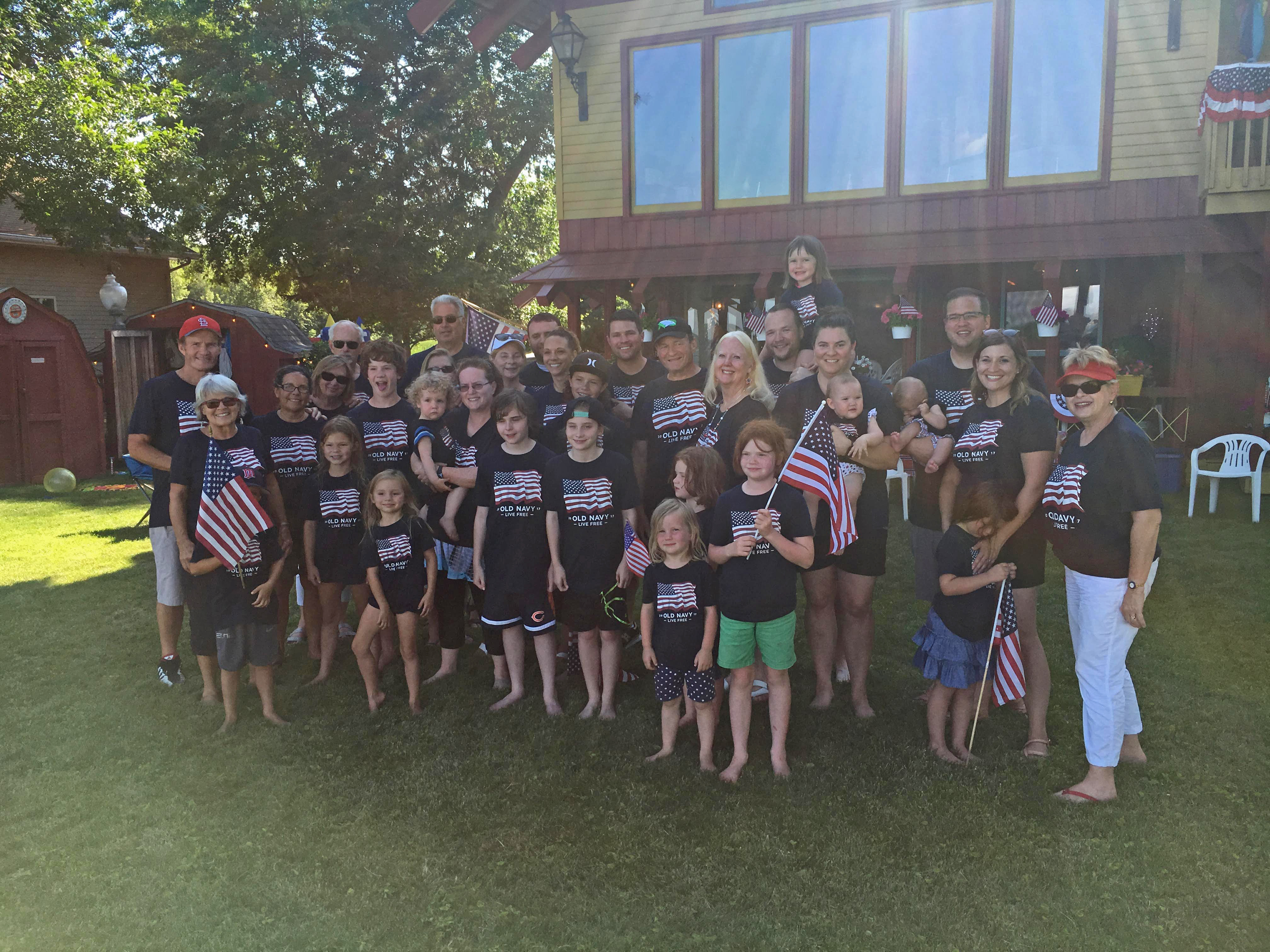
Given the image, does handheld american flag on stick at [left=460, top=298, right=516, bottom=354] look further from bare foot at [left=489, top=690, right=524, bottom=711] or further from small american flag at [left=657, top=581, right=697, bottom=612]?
small american flag at [left=657, top=581, right=697, bottom=612]

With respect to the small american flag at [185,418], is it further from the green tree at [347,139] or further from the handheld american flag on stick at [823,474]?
the green tree at [347,139]

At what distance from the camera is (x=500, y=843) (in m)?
3.35

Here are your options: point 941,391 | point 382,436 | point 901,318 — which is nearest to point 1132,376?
point 901,318

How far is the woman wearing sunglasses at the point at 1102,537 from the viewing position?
336 centimetres

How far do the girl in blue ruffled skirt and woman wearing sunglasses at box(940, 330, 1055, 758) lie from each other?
0.16 feet

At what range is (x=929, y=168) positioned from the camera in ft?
35.9

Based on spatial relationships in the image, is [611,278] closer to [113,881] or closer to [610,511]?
[610,511]

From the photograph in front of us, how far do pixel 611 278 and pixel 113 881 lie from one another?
33.4 ft

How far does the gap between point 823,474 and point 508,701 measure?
86.4 inches

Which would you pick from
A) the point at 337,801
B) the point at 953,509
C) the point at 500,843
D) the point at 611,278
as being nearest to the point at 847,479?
the point at 953,509

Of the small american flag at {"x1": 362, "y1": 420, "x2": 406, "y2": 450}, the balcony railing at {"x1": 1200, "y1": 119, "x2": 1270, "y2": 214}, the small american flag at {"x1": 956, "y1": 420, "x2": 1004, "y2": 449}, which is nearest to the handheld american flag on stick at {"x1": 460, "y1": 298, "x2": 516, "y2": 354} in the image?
the small american flag at {"x1": 362, "y1": 420, "x2": 406, "y2": 450}

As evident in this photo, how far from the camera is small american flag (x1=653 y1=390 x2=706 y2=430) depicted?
448 centimetres

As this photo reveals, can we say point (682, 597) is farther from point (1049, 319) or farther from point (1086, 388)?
point (1049, 319)

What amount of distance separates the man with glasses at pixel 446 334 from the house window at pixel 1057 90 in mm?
8116
